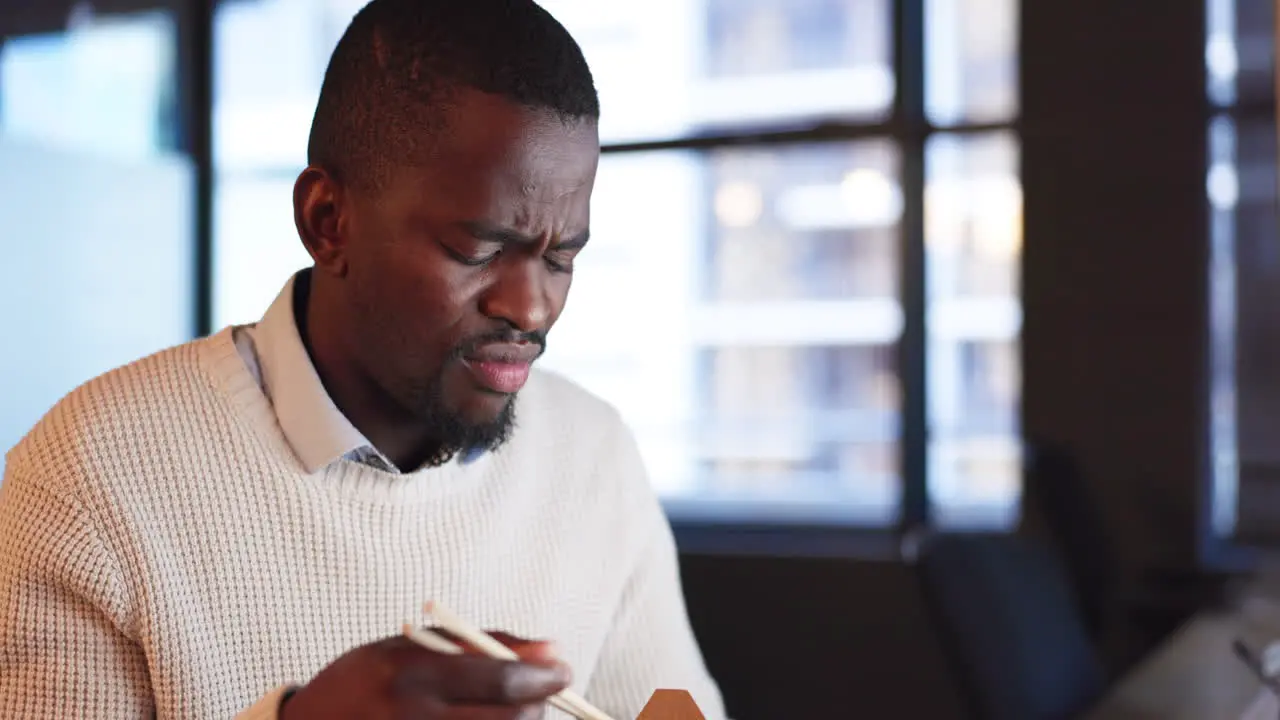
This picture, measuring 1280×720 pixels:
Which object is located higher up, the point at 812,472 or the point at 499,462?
the point at 499,462

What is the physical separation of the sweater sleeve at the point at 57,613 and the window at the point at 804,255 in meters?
2.38

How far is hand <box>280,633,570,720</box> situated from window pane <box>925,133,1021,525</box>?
102 inches

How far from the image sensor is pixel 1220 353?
9.45 feet

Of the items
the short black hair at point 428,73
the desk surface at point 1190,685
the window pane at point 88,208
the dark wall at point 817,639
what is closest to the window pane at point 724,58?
the dark wall at point 817,639

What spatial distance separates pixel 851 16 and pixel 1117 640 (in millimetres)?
1691

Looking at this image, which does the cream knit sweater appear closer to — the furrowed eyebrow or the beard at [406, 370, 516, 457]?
the beard at [406, 370, 516, 457]

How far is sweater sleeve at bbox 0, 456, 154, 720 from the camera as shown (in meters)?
0.85

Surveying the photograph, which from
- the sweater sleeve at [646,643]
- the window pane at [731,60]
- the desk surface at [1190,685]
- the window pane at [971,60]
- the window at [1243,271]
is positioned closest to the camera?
the sweater sleeve at [646,643]

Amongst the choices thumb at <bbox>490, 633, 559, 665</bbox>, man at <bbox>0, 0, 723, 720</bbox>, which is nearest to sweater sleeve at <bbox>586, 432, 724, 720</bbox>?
man at <bbox>0, 0, 723, 720</bbox>

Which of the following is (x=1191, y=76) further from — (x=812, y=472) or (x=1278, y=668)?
(x=1278, y=668)

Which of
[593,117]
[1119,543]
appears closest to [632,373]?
[1119,543]

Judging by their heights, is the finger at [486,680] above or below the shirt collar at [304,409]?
below

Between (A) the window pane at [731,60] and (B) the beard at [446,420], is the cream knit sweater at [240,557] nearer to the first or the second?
(B) the beard at [446,420]

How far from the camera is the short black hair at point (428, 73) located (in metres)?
0.91
